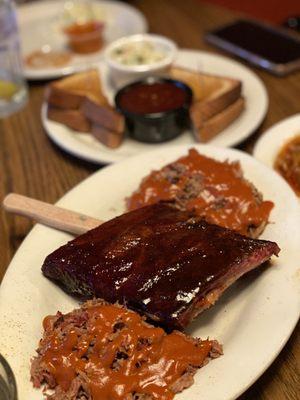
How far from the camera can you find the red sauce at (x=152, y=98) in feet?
9.07

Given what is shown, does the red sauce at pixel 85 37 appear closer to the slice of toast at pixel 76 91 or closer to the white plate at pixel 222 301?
the slice of toast at pixel 76 91

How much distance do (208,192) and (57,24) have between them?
111 inches

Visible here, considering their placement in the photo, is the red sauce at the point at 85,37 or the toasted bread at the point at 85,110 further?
the red sauce at the point at 85,37

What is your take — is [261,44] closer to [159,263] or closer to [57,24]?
[57,24]

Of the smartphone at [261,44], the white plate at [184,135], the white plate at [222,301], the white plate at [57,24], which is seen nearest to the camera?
the white plate at [222,301]

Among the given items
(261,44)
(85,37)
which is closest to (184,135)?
(261,44)

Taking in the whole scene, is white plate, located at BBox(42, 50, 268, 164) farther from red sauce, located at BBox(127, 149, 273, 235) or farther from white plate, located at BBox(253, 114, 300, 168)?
red sauce, located at BBox(127, 149, 273, 235)

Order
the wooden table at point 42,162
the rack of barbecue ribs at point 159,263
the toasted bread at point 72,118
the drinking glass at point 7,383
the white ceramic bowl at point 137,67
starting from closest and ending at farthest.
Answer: the drinking glass at point 7,383 → the rack of barbecue ribs at point 159,263 → the wooden table at point 42,162 → the toasted bread at point 72,118 → the white ceramic bowl at point 137,67

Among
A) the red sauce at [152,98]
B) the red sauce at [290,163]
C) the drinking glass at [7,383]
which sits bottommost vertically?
the red sauce at [152,98]

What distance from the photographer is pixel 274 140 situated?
254cm

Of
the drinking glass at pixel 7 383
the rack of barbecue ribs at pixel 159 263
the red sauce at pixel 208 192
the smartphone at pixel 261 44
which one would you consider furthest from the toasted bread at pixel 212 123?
the drinking glass at pixel 7 383

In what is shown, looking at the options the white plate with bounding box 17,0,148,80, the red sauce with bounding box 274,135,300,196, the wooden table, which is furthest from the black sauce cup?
the white plate with bounding box 17,0,148,80

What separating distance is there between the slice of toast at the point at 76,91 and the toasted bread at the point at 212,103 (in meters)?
0.55

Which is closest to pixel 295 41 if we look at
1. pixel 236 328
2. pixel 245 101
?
pixel 245 101
